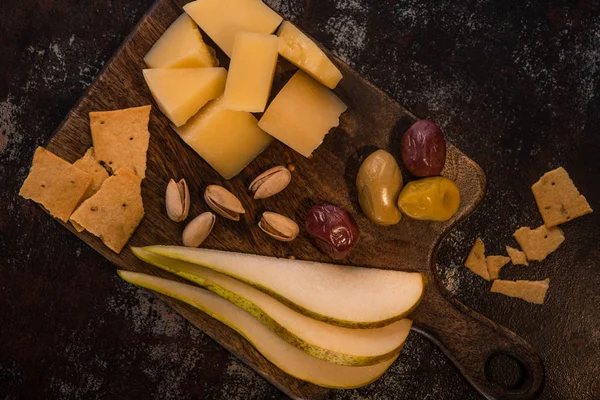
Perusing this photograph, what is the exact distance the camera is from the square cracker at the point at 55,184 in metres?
1.82

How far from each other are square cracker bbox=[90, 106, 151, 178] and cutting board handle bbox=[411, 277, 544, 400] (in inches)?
42.3

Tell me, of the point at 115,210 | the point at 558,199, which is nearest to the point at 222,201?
the point at 115,210

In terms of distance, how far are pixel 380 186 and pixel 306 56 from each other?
478 mm

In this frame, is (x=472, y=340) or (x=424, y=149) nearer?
(x=424, y=149)

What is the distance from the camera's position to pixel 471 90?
2078 millimetres

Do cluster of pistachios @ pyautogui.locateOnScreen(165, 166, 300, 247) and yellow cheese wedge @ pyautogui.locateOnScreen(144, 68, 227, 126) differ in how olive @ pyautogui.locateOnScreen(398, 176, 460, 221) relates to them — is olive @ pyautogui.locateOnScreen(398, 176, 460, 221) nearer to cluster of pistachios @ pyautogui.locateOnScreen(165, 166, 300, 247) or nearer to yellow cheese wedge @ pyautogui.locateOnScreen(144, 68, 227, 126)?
cluster of pistachios @ pyautogui.locateOnScreen(165, 166, 300, 247)

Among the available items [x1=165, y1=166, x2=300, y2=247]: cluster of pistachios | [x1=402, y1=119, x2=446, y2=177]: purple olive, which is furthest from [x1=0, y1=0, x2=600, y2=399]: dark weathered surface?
[x1=165, y1=166, x2=300, y2=247]: cluster of pistachios

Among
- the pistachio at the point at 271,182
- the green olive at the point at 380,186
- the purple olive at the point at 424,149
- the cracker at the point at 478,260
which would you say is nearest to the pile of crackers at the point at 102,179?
the pistachio at the point at 271,182

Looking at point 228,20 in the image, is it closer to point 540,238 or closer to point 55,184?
point 55,184

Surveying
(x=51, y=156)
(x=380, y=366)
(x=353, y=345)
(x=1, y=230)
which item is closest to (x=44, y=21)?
(x=51, y=156)

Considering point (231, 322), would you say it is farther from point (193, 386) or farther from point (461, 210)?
point (461, 210)

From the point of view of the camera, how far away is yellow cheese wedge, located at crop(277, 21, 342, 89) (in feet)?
5.90

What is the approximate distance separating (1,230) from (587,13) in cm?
228

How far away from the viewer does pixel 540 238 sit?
2082 millimetres
